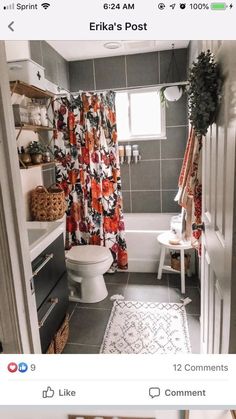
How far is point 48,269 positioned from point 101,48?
2.34 m

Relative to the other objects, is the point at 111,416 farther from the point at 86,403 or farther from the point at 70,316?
the point at 70,316

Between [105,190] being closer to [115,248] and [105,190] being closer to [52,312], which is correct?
[115,248]

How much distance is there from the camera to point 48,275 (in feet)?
4.69

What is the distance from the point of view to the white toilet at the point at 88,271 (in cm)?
207

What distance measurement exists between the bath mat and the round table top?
47 cm

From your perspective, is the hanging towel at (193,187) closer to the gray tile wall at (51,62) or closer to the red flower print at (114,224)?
the red flower print at (114,224)

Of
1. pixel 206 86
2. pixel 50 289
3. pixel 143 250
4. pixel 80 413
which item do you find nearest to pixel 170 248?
pixel 143 250

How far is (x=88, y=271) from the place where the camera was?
2080mm

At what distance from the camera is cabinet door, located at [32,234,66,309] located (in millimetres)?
1302

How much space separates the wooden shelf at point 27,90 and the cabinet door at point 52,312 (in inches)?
47.6

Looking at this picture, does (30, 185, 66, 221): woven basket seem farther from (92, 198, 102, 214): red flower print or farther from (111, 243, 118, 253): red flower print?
(111, 243, 118, 253): red flower print

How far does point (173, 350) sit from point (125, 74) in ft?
9.05

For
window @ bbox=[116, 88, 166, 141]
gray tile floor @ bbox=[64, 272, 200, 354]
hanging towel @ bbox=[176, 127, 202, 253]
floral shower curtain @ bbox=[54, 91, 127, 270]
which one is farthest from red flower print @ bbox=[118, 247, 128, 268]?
window @ bbox=[116, 88, 166, 141]
